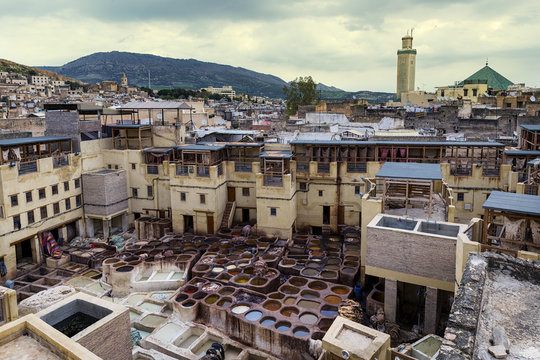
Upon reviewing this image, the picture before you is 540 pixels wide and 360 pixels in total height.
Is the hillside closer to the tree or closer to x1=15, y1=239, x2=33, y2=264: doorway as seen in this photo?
the tree

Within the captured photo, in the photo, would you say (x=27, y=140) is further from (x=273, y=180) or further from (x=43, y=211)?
(x=273, y=180)

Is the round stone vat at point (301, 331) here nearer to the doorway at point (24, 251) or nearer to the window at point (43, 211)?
the window at point (43, 211)

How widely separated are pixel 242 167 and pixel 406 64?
7352 cm

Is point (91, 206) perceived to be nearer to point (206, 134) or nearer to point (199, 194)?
point (199, 194)

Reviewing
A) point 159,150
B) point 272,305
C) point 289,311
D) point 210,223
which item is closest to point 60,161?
point 159,150

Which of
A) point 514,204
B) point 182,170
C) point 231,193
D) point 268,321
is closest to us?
point 514,204

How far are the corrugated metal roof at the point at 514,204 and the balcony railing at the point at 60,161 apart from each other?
2868 cm

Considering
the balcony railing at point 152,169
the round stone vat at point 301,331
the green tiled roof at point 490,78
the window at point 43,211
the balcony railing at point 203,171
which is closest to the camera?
the round stone vat at point 301,331

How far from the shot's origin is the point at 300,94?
7162 centimetres

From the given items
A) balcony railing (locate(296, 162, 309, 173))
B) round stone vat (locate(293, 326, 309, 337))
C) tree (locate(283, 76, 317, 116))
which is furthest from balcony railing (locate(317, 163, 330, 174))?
tree (locate(283, 76, 317, 116))

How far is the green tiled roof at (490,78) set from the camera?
3049 inches

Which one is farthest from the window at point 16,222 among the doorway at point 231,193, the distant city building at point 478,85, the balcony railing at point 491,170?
the distant city building at point 478,85

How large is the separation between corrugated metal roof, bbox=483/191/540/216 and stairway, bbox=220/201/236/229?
1974 cm

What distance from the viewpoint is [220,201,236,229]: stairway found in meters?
31.2
